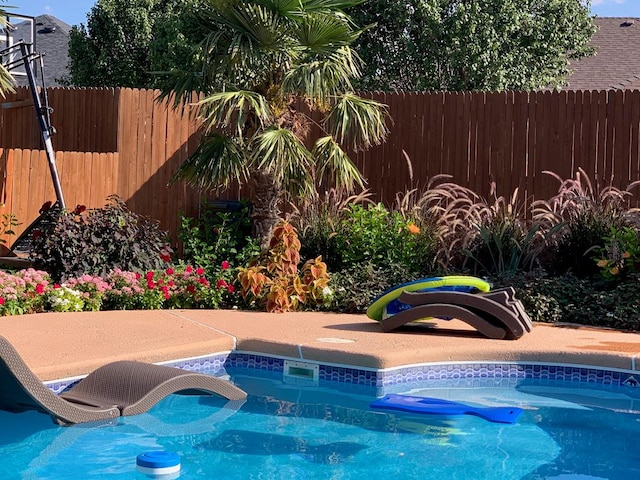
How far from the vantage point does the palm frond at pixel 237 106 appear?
29.6 feet

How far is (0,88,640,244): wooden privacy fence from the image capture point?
411 inches

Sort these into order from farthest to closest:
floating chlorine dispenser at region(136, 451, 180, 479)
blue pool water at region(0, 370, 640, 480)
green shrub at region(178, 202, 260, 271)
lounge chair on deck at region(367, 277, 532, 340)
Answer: green shrub at region(178, 202, 260, 271)
lounge chair on deck at region(367, 277, 532, 340)
blue pool water at region(0, 370, 640, 480)
floating chlorine dispenser at region(136, 451, 180, 479)

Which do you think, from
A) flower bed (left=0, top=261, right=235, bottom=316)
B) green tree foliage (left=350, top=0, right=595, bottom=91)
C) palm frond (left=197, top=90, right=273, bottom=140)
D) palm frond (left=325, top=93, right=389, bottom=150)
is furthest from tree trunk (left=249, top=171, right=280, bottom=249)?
green tree foliage (left=350, top=0, right=595, bottom=91)

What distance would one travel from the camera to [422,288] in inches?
294

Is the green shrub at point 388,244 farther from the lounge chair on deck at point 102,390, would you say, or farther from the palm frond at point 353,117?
the lounge chair on deck at point 102,390

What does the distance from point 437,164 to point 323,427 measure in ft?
20.3

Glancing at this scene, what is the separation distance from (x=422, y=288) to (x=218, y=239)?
3.48 meters

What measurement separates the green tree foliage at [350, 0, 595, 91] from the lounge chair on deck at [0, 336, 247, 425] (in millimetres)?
13437

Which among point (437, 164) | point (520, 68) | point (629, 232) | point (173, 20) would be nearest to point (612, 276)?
point (629, 232)

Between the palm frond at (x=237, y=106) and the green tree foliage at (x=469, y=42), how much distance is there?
924cm

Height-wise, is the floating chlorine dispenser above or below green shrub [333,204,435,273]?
below

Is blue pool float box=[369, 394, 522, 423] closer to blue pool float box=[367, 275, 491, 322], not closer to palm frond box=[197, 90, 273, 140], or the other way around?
blue pool float box=[367, 275, 491, 322]

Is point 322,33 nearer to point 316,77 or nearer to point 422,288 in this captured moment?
point 316,77

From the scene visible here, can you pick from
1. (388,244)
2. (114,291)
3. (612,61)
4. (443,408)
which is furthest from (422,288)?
(612,61)
